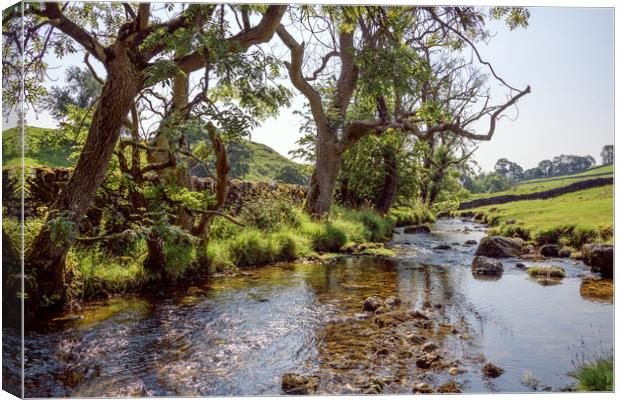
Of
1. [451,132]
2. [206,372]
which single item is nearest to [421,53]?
[451,132]

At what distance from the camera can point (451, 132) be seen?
8.02 metres

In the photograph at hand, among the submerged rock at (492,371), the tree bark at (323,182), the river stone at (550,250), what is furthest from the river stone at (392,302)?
the tree bark at (323,182)

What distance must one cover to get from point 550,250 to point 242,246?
5.74 meters

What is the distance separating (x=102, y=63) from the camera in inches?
214

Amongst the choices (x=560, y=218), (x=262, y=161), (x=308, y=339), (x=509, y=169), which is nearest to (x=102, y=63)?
(x=262, y=161)

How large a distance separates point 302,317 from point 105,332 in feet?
7.15

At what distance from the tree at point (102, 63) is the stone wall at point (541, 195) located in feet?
13.4

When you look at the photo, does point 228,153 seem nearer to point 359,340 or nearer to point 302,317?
point 302,317

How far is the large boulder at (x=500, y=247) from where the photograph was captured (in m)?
9.46

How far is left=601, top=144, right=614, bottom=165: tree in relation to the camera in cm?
524

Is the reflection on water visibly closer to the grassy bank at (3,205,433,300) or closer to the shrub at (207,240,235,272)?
the grassy bank at (3,205,433,300)

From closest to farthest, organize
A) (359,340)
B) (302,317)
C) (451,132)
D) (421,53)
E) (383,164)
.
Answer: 1. (359,340)
2. (302,317)
3. (421,53)
4. (451,132)
5. (383,164)

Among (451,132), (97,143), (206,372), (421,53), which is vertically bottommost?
(206,372)

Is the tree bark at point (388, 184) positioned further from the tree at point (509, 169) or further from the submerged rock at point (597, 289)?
the submerged rock at point (597, 289)
